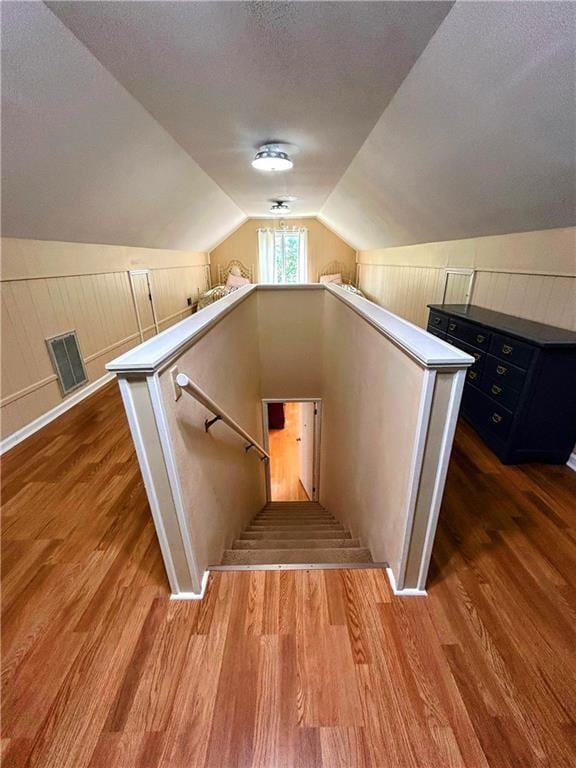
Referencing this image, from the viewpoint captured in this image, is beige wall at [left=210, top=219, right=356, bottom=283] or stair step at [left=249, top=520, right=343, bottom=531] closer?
stair step at [left=249, top=520, right=343, bottom=531]

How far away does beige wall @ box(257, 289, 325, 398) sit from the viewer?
3.32m

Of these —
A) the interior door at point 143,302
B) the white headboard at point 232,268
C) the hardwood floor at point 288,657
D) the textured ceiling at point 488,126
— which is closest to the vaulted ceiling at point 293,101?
the textured ceiling at point 488,126

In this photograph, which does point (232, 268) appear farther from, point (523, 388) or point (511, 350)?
point (523, 388)

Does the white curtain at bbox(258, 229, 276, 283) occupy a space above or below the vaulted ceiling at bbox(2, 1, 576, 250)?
below

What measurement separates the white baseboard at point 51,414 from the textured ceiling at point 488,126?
2.65 m

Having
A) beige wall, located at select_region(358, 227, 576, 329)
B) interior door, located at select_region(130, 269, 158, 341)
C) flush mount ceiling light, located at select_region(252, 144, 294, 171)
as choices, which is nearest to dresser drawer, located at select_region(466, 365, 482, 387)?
beige wall, located at select_region(358, 227, 576, 329)

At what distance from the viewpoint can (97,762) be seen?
2.90ft

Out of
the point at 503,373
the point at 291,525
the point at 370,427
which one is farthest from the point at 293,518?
the point at 503,373

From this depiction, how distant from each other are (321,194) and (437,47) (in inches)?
133

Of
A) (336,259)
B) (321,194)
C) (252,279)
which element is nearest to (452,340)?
(321,194)

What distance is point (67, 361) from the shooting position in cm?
287

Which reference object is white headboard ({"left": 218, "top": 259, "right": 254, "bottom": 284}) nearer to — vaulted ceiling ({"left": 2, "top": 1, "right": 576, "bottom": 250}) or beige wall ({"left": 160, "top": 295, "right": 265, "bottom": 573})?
Result: vaulted ceiling ({"left": 2, "top": 1, "right": 576, "bottom": 250})

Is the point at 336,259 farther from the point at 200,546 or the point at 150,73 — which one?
the point at 200,546

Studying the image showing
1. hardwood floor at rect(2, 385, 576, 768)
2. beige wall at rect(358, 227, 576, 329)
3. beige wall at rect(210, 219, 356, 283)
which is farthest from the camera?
beige wall at rect(210, 219, 356, 283)
